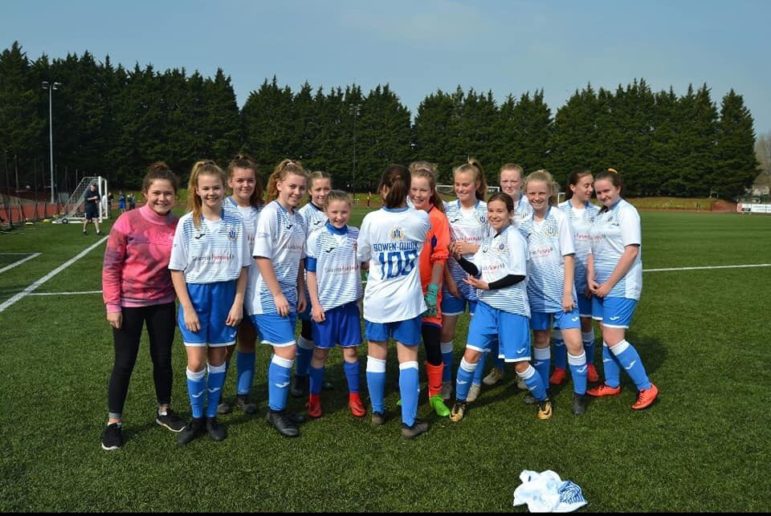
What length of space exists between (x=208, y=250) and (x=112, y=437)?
1363mm

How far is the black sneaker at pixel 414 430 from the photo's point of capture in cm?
379

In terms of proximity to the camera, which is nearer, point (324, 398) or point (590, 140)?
point (324, 398)

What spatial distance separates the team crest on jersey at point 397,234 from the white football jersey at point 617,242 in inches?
70.5

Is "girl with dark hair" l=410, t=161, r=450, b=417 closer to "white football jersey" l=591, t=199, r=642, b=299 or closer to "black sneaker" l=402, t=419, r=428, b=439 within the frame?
"black sneaker" l=402, t=419, r=428, b=439

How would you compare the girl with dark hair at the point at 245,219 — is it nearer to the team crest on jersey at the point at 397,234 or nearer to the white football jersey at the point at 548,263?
the team crest on jersey at the point at 397,234

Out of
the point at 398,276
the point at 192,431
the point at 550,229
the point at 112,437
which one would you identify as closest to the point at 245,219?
the point at 398,276

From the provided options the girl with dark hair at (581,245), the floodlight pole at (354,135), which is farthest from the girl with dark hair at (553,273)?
the floodlight pole at (354,135)

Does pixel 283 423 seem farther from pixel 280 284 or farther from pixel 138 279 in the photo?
pixel 138 279

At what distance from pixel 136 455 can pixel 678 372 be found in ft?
15.3

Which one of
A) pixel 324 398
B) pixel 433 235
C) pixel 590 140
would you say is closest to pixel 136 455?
pixel 324 398

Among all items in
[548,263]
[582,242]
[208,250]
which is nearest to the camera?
[208,250]

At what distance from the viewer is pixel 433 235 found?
408 centimetres

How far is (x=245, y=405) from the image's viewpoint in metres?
4.30

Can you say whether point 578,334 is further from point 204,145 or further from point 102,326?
point 204,145
